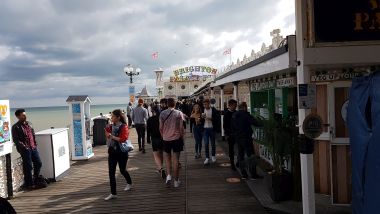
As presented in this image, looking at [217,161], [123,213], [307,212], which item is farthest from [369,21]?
[217,161]

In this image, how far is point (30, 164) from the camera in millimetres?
7324

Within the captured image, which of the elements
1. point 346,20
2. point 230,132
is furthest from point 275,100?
point 346,20

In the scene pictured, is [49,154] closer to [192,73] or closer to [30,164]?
[30,164]

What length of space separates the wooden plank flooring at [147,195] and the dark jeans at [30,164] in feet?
1.18

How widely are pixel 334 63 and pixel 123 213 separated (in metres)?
3.79

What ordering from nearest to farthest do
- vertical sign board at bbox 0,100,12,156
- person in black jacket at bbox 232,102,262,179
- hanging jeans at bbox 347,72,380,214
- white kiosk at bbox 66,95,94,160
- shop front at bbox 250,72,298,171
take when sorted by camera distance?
hanging jeans at bbox 347,72,380,214, vertical sign board at bbox 0,100,12,156, person in black jacket at bbox 232,102,262,179, shop front at bbox 250,72,298,171, white kiosk at bbox 66,95,94,160

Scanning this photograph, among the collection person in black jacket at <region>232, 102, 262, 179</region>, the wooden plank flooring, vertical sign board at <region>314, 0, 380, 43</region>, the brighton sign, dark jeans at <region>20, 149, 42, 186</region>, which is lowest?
the wooden plank flooring

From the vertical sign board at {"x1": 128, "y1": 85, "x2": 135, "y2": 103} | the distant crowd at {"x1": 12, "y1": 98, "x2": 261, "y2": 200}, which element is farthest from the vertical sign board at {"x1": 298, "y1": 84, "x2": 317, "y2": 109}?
the vertical sign board at {"x1": 128, "y1": 85, "x2": 135, "y2": 103}

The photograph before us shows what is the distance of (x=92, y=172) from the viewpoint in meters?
8.98

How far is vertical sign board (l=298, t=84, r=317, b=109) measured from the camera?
4.40 metres

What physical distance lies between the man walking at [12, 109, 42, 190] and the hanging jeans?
6.14 metres

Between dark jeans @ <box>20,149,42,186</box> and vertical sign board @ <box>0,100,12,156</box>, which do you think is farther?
dark jeans @ <box>20,149,42,186</box>

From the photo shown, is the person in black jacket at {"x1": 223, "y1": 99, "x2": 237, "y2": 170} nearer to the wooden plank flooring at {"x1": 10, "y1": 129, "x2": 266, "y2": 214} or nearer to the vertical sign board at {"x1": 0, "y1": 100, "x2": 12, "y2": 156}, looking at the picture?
the wooden plank flooring at {"x1": 10, "y1": 129, "x2": 266, "y2": 214}

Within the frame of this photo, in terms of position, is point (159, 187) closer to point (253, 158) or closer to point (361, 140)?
point (253, 158)
